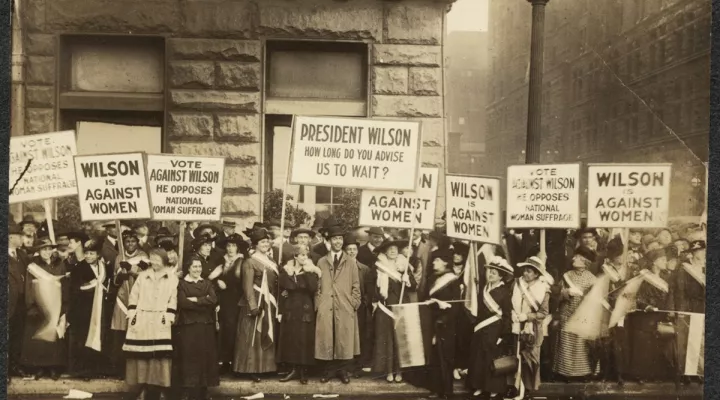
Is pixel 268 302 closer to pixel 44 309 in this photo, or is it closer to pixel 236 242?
pixel 236 242

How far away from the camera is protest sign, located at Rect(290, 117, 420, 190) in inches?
274

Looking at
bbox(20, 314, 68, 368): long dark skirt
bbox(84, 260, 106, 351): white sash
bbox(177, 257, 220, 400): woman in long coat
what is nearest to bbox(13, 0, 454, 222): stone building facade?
bbox(177, 257, 220, 400): woman in long coat

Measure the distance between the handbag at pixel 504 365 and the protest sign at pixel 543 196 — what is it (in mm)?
1071

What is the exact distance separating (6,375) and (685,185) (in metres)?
5.65

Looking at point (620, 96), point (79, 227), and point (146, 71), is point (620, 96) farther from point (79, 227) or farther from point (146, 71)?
point (79, 227)

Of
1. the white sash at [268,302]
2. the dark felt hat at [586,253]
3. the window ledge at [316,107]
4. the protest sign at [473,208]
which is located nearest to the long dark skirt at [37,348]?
the white sash at [268,302]

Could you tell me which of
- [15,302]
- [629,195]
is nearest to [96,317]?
[15,302]

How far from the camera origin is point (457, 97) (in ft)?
23.1

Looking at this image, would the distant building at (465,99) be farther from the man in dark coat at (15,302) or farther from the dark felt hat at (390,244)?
the man in dark coat at (15,302)

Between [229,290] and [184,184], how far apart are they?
92cm

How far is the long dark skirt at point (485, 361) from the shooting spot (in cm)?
709

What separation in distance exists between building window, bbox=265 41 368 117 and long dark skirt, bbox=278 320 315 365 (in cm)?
171

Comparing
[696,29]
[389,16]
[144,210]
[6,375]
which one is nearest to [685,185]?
[696,29]

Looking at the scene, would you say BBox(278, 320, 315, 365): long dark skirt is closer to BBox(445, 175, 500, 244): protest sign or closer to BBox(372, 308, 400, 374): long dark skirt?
BBox(372, 308, 400, 374): long dark skirt
